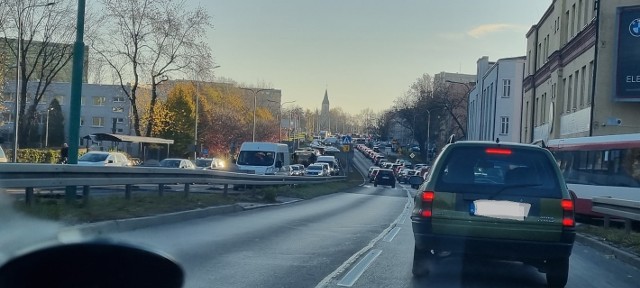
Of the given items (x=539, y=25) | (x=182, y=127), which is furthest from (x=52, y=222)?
(x=182, y=127)

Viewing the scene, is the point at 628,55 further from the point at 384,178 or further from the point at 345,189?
the point at 384,178

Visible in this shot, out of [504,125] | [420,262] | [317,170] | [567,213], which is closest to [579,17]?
[317,170]

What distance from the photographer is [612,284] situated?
8.94 metres

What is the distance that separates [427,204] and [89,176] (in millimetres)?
7239

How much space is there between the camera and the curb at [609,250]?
10992mm

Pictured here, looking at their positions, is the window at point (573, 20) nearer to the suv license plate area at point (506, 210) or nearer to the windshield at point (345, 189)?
the windshield at point (345, 189)

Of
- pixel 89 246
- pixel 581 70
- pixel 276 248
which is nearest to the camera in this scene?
pixel 89 246

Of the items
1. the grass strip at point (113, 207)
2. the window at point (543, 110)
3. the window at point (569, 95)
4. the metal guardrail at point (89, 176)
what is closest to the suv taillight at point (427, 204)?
the grass strip at point (113, 207)

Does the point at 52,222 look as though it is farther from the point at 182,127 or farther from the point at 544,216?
the point at 182,127

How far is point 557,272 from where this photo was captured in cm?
805

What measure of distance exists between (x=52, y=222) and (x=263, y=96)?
5138 inches

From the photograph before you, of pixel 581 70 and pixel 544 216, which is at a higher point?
pixel 581 70

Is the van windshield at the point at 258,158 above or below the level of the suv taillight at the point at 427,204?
below

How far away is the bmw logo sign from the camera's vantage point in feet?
102
